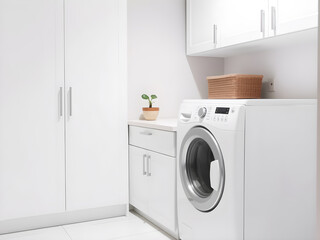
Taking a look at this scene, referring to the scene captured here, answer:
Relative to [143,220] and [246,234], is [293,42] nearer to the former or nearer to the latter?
[246,234]

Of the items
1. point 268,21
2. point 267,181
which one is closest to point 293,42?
point 268,21

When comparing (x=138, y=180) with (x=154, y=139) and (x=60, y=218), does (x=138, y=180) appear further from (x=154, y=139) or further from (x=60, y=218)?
(x=60, y=218)

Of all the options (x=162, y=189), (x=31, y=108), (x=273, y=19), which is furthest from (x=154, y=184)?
(x=273, y=19)

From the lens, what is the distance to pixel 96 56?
9.69 ft

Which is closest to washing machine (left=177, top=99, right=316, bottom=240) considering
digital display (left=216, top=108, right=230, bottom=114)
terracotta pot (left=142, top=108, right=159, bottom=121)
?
digital display (left=216, top=108, right=230, bottom=114)

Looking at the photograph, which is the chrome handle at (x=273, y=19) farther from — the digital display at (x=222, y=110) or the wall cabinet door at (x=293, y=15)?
the digital display at (x=222, y=110)

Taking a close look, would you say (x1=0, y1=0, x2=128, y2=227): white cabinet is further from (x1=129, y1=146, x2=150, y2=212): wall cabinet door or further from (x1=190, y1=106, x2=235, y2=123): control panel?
(x1=190, y1=106, x2=235, y2=123): control panel

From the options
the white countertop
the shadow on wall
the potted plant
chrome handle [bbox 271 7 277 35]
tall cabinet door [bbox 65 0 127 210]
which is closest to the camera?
chrome handle [bbox 271 7 277 35]

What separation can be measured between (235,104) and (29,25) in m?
1.61

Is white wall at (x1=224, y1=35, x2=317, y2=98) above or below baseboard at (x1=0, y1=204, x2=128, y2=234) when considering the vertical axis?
above

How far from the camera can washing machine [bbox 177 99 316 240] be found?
6.57 ft

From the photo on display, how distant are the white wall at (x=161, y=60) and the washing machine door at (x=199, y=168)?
104 centimetres

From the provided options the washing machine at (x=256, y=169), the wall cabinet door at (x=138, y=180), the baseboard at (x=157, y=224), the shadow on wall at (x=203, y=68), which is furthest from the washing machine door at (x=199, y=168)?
the shadow on wall at (x=203, y=68)

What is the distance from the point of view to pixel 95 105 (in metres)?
2.97
